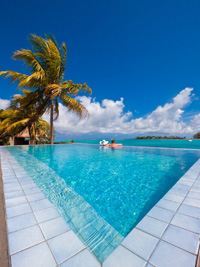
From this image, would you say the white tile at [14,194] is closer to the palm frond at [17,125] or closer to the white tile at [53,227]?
the white tile at [53,227]

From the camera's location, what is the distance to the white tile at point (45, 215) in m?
1.52

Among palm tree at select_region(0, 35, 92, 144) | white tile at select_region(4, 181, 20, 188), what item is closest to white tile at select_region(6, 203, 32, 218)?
white tile at select_region(4, 181, 20, 188)

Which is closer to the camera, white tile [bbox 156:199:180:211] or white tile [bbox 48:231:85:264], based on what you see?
white tile [bbox 48:231:85:264]

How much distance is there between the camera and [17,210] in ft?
5.59

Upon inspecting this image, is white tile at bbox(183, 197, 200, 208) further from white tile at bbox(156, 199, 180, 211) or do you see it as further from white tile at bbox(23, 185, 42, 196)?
white tile at bbox(23, 185, 42, 196)

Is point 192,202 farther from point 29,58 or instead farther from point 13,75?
point 29,58

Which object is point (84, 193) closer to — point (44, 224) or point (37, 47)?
point (44, 224)

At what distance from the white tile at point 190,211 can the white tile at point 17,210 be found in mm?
2111

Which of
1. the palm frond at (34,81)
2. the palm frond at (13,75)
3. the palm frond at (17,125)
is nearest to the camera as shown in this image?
the palm frond at (34,81)

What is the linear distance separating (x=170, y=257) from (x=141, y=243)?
9.4 inches

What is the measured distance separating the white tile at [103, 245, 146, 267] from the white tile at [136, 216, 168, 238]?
370 mm

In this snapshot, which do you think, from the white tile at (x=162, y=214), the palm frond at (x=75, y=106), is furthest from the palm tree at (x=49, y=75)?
the white tile at (x=162, y=214)

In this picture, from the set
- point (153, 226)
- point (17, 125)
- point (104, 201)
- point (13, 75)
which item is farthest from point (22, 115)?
point (153, 226)

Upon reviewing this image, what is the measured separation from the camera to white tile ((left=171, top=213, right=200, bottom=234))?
1.36 meters
